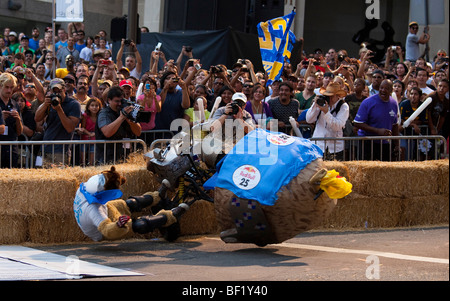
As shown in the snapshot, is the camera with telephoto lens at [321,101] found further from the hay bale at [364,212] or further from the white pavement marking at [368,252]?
the white pavement marking at [368,252]

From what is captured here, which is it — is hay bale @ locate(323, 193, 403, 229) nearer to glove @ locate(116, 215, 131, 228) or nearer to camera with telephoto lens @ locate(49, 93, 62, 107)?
glove @ locate(116, 215, 131, 228)

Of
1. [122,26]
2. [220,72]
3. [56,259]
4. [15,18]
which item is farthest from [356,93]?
[15,18]

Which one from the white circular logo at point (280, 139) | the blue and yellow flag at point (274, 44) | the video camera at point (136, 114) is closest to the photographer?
the white circular logo at point (280, 139)

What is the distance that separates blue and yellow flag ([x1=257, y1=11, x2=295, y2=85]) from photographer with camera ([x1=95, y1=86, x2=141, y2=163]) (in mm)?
2770

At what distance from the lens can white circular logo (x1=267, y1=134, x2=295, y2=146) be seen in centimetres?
875

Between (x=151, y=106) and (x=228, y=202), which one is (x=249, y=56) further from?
(x=228, y=202)

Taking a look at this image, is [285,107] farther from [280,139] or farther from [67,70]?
[67,70]

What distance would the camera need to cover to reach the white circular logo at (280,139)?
8750 mm

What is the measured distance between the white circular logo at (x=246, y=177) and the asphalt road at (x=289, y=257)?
2.54ft

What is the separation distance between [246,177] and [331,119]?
2846 millimetres

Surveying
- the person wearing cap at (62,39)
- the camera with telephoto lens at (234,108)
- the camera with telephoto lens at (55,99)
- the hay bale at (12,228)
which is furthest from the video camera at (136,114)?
the person wearing cap at (62,39)

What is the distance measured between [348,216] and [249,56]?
8.28 metres

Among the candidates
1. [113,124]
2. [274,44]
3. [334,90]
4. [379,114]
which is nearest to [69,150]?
[113,124]

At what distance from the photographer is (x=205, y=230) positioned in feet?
33.9
